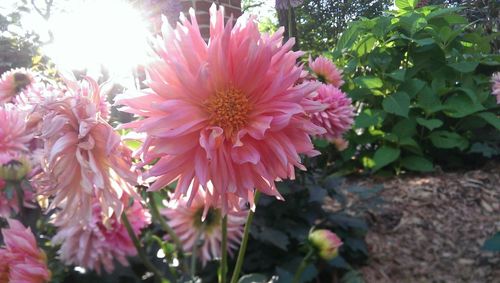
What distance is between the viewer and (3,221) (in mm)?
1157

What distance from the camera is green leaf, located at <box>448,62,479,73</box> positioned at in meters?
3.01

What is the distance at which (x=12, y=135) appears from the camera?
2.91ft

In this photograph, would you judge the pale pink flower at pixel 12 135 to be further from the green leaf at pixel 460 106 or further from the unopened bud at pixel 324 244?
the green leaf at pixel 460 106

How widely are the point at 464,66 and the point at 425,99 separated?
0.37 m

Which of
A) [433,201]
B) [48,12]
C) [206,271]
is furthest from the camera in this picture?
[48,12]

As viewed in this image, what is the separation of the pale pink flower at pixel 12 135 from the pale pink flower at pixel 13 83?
444 millimetres

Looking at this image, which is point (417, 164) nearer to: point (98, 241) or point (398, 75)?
point (398, 75)

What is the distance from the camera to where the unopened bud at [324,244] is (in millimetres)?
1052

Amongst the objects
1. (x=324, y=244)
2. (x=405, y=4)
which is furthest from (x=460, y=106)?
(x=324, y=244)

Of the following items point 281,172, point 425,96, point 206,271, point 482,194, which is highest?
point 281,172

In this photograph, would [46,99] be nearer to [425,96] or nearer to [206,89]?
[206,89]

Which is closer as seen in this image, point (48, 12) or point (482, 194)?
point (482, 194)

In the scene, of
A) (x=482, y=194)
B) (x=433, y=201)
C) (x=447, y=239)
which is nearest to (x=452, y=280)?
(x=447, y=239)

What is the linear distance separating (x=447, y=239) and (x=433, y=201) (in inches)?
11.3
